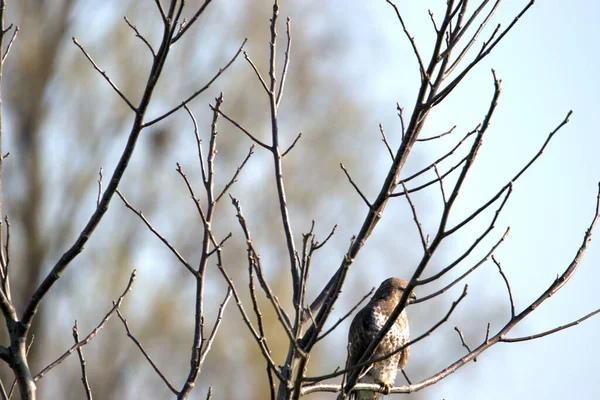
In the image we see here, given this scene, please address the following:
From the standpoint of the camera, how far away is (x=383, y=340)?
15.4 feet

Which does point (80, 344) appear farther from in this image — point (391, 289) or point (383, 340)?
point (391, 289)

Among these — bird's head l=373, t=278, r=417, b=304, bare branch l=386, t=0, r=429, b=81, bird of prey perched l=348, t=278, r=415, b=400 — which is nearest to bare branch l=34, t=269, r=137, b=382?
bare branch l=386, t=0, r=429, b=81

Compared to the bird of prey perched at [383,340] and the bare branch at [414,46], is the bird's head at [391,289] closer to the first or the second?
the bird of prey perched at [383,340]

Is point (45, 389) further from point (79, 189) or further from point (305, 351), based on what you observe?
point (305, 351)

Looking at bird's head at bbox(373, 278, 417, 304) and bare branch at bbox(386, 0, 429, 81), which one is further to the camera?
bird's head at bbox(373, 278, 417, 304)

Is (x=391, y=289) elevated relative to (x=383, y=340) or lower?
elevated

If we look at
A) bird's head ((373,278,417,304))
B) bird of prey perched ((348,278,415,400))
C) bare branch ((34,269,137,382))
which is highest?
bird's head ((373,278,417,304))

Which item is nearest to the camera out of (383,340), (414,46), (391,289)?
(414,46)

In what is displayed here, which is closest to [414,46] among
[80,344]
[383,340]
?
[80,344]

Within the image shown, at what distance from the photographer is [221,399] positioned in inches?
475

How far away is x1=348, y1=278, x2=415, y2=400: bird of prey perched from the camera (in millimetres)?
4723

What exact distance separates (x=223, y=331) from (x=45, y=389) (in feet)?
9.25

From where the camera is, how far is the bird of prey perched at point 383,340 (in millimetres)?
4723

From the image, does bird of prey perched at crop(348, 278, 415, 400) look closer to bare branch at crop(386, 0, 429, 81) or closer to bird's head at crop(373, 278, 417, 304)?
bird's head at crop(373, 278, 417, 304)
